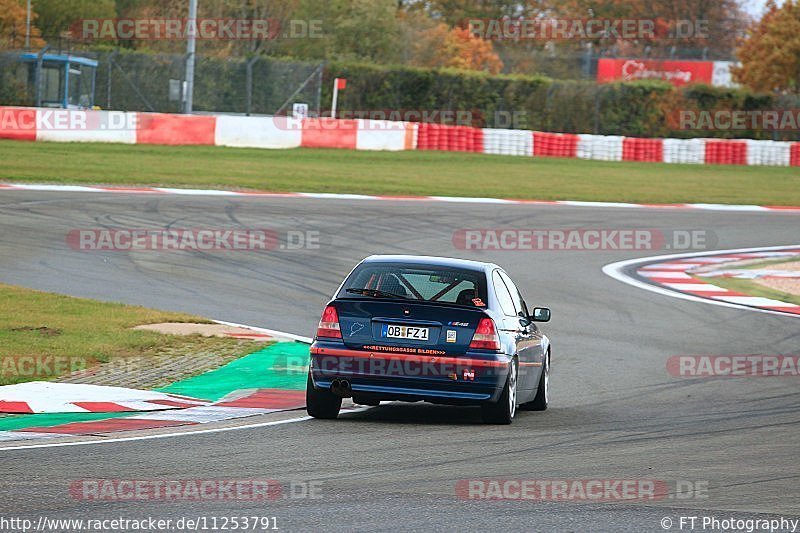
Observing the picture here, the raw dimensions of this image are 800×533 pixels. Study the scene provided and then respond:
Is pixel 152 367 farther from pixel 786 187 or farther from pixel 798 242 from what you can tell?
pixel 786 187

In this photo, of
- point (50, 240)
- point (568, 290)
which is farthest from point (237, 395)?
point (50, 240)

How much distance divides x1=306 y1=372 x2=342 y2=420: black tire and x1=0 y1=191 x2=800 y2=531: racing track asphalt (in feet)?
0.42

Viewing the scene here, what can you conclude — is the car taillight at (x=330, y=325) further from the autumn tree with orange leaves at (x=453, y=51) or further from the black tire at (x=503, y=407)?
the autumn tree with orange leaves at (x=453, y=51)

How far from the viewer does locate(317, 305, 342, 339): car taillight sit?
31.2 ft

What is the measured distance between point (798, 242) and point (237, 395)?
17.1 meters

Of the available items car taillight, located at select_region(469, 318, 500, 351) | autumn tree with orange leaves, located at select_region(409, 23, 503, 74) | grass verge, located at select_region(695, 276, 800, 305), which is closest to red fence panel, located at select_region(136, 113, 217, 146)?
grass verge, located at select_region(695, 276, 800, 305)

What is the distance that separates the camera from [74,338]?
12.5 meters

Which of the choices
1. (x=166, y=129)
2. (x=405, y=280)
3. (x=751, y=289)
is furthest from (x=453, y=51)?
(x=405, y=280)

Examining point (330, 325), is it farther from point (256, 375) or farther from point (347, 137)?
point (347, 137)

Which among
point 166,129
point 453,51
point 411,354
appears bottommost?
point 411,354

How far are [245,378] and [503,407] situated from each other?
295 centimetres

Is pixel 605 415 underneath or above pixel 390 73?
underneath

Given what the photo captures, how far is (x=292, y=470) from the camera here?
7.43 meters

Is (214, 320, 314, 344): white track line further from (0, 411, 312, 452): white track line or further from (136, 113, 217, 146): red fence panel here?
(136, 113, 217, 146): red fence panel
